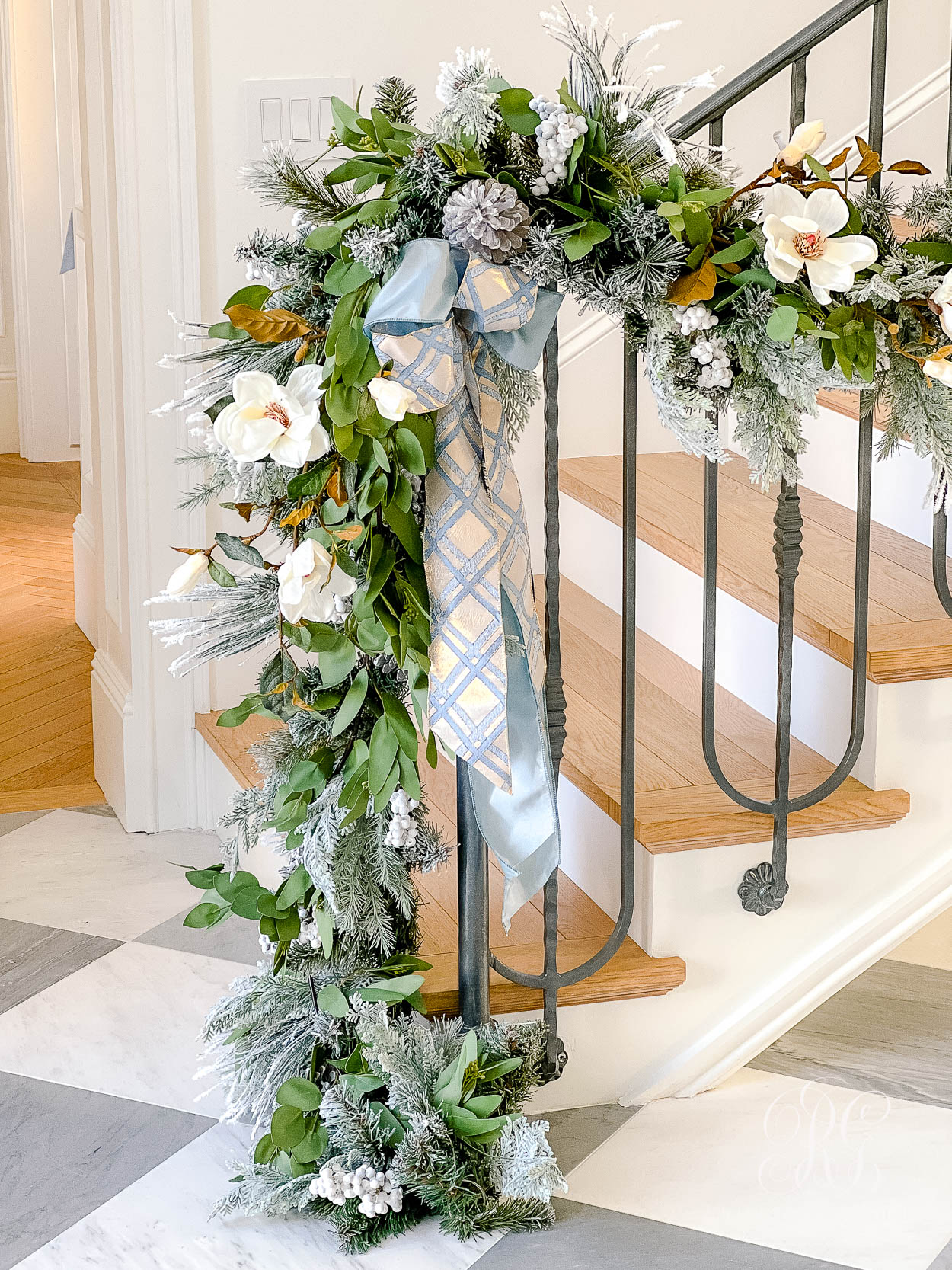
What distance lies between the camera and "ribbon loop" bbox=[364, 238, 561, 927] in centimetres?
126

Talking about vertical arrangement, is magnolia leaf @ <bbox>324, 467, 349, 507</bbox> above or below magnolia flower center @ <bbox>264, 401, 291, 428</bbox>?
below

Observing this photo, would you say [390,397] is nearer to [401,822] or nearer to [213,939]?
[401,822]

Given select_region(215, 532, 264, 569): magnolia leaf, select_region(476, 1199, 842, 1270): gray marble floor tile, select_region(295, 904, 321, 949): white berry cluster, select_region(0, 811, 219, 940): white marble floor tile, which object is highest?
select_region(215, 532, 264, 569): magnolia leaf

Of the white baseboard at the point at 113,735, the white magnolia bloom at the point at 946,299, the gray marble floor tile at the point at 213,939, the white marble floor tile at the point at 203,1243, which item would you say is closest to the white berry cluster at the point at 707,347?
the white magnolia bloom at the point at 946,299

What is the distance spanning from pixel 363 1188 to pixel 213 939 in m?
0.80

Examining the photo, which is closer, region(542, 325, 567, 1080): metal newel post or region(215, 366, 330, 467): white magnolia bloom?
region(215, 366, 330, 467): white magnolia bloom

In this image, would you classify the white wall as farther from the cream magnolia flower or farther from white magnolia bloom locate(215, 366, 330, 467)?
the cream magnolia flower

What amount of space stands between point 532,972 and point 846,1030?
1.83 ft

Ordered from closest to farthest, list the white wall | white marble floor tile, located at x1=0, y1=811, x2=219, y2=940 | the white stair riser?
1. the white stair riser
2. white marble floor tile, located at x1=0, y1=811, x2=219, y2=940
3. the white wall

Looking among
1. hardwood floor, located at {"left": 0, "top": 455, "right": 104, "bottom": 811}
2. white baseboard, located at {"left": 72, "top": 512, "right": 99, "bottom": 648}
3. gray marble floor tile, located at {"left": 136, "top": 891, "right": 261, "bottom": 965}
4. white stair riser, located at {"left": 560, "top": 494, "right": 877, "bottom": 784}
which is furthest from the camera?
white baseboard, located at {"left": 72, "top": 512, "right": 99, "bottom": 648}

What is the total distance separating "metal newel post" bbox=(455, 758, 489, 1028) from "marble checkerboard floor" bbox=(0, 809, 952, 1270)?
24 centimetres

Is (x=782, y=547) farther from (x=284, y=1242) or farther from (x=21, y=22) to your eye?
(x=21, y=22)

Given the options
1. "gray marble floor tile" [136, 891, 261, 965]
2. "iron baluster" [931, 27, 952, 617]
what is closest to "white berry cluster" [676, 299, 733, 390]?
"iron baluster" [931, 27, 952, 617]

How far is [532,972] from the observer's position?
1.73 m
